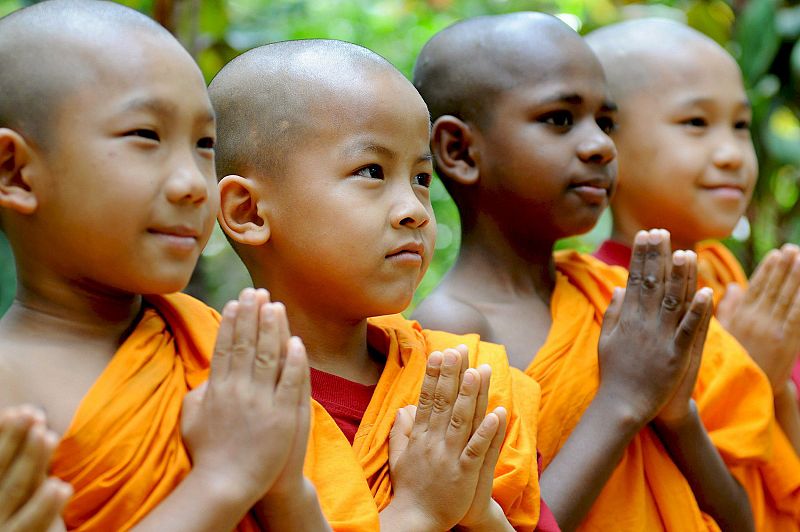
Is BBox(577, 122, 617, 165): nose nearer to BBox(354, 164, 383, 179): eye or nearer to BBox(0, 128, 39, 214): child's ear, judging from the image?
BBox(354, 164, 383, 179): eye

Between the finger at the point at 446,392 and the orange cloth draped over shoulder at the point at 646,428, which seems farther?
the orange cloth draped over shoulder at the point at 646,428

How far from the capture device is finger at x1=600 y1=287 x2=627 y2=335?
2297mm

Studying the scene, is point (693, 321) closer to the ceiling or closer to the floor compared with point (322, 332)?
closer to the floor

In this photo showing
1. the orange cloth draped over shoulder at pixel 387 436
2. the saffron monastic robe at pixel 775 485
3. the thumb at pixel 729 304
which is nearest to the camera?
the orange cloth draped over shoulder at pixel 387 436

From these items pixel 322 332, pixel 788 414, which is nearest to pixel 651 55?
pixel 788 414

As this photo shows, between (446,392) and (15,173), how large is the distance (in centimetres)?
70

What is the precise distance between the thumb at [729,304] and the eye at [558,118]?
70cm

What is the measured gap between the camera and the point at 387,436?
1795 mm

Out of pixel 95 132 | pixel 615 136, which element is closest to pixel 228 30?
pixel 615 136

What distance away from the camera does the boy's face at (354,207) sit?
1.80 m

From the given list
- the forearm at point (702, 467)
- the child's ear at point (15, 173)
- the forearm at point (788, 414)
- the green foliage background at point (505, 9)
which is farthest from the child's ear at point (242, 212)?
the green foliage background at point (505, 9)

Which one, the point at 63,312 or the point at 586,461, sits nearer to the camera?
the point at 63,312

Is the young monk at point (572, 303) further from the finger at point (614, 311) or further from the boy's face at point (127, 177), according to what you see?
the boy's face at point (127, 177)

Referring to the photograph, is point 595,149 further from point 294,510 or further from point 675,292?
point 294,510
